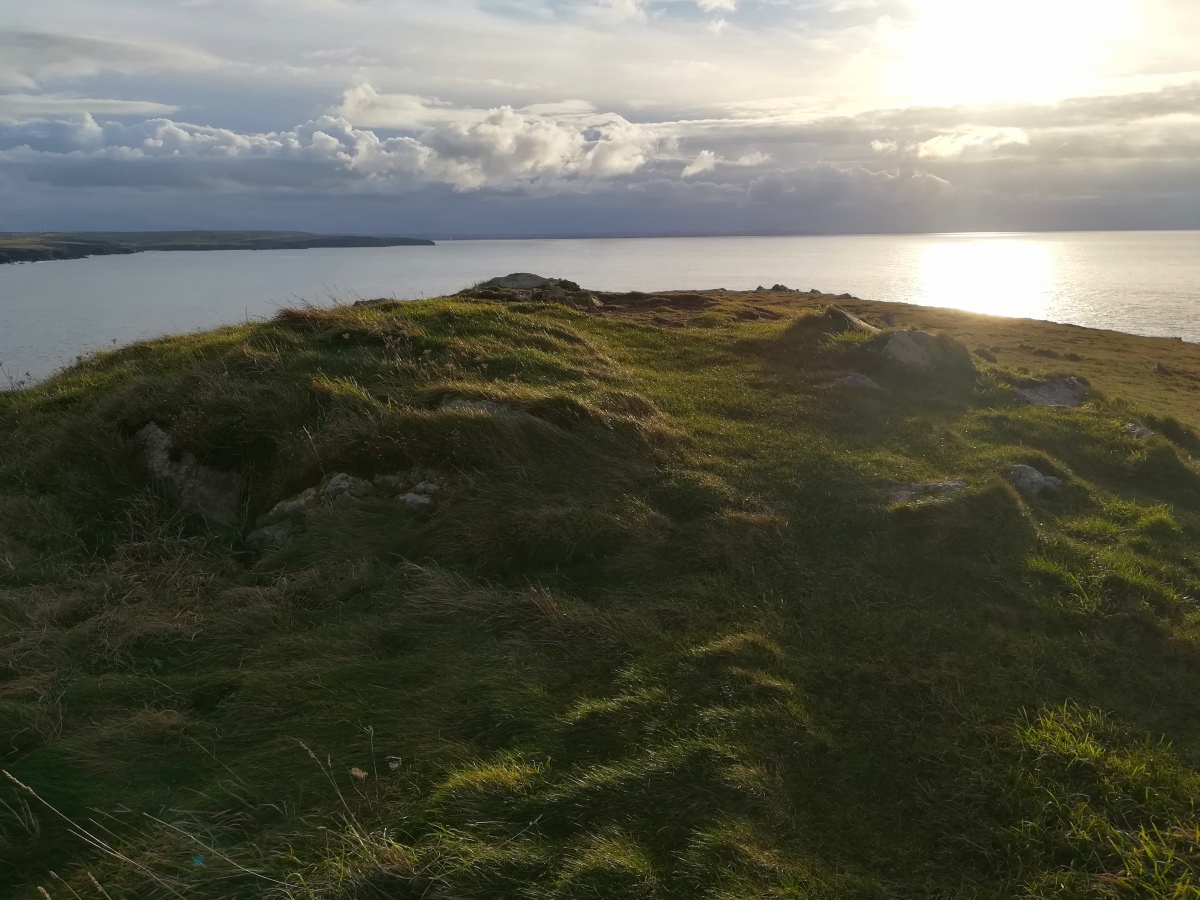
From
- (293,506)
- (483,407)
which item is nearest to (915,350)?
(483,407)

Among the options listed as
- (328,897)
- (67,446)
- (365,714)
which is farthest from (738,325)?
(328,897)

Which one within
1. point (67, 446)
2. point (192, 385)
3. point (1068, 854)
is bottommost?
point (1068, 854)

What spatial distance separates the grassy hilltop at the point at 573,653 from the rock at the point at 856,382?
2457 mm

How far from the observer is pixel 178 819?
5070 mm

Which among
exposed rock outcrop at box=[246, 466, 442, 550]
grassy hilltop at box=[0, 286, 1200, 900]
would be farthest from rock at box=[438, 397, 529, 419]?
exposed rock outcrop at box=[246, 466, 442, 550]

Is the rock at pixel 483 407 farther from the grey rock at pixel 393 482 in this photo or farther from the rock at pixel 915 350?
the rock at pixel 915 350

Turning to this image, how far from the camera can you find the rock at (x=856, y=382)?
17031 mm

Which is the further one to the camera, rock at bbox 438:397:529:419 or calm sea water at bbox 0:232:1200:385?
calm sea water at bbox 0:232:1200:385

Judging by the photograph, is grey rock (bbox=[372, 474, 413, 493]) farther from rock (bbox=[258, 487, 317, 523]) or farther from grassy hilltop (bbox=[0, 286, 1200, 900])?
Answer: rock (bbox=[258, 487, 317, 523])

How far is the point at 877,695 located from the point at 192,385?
449 inches

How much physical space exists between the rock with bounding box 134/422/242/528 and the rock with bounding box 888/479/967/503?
988cm

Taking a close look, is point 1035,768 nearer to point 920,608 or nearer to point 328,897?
point 920,608

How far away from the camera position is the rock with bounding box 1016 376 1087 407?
733 inches

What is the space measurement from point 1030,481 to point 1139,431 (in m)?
6.23
